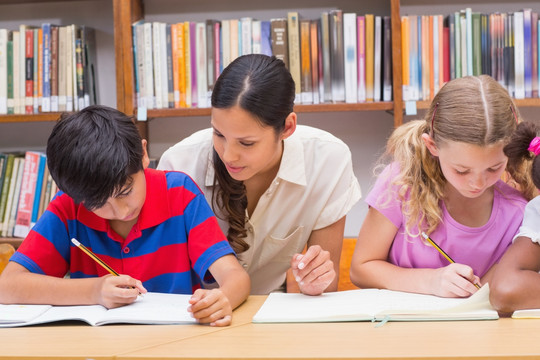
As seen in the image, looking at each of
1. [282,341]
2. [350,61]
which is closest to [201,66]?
[350,61]

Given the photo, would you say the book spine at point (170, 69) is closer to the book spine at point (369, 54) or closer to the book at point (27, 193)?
the book at point (27, 193)

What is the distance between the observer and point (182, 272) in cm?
141

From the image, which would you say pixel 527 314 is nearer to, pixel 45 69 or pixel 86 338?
pixel 86 338

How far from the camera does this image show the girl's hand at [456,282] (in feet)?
3.97

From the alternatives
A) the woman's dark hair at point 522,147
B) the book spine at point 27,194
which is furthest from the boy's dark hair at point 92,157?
the book spine at point 27,194

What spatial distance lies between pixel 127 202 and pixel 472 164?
68 centimetres

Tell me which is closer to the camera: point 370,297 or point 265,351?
point 265,351

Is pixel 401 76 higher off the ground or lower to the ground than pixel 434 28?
lower

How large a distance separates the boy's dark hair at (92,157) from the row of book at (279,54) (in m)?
0.99

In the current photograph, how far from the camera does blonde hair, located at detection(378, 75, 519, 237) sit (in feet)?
4.29

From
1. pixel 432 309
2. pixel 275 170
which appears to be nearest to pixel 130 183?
pixel 275 170

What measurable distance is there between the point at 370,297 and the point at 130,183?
0.51 meters

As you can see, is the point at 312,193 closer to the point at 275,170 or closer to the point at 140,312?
the point at 275,170

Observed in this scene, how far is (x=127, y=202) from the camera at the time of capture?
50.2 inches
